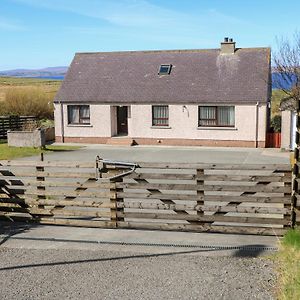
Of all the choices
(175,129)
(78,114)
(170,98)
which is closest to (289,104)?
(175,129)

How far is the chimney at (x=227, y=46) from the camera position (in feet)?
100

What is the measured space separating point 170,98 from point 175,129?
2054 mm

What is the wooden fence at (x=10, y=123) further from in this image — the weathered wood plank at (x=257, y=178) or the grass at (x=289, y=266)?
the grass at (x=289, y=266)

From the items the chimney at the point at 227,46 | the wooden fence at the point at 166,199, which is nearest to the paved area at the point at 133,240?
the wooden fence at the point at 166,199

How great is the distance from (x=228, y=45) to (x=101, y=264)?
25913 millimetres

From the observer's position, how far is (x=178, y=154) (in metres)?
25.5

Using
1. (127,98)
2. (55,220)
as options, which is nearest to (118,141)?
(127,98)

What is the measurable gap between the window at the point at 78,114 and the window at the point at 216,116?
809 centimetres

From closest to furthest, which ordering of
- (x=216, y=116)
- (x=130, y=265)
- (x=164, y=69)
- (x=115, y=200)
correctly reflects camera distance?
1. (x=130, y=265)
2. (x=115, y=200)
3. (x=216, y=116)
4. (x=164, y=69)

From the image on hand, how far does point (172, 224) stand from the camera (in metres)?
8.74

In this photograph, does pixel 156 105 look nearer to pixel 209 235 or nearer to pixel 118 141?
pixel 118 141

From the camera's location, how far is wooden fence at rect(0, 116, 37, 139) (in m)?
33.0

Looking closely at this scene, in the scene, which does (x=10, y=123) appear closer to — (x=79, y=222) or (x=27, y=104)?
(x=27, y=104)

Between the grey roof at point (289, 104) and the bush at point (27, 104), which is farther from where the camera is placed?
the bush at point (27, 104)
